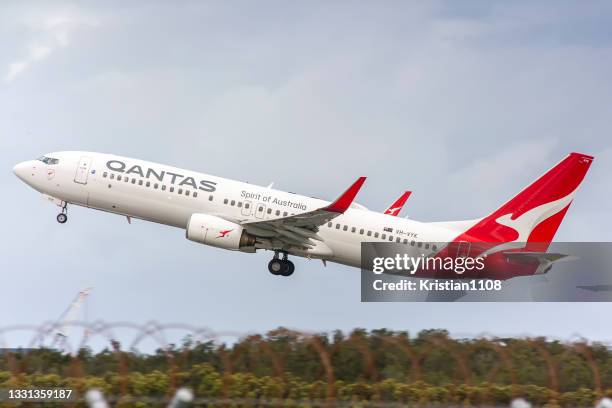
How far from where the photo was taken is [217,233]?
45.2 metres

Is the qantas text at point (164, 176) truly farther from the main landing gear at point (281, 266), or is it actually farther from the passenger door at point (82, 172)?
the main landing gear at point (281, 266)

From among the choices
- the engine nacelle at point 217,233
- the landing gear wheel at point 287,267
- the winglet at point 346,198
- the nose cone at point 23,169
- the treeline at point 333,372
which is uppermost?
the nose cone at point 23,169

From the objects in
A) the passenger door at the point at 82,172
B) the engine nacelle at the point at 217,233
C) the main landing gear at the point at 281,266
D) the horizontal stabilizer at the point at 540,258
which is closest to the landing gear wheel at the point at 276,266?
the main landing gear at the point at 281,266

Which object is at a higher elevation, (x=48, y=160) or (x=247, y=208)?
(x=48, y=160)

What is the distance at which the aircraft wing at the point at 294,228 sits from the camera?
4366cm

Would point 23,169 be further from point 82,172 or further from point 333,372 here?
point 333,372

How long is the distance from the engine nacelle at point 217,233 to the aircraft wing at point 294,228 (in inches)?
18.2

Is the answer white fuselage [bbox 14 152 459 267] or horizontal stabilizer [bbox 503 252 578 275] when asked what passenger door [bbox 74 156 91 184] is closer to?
white fuselage [bbox 14 152 459 267]

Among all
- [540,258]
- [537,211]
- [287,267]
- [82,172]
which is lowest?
[287,267]

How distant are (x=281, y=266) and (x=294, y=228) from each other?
3219mm

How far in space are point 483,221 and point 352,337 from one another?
73.9ft

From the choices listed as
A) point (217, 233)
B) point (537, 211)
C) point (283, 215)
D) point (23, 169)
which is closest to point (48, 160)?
point (23, 169)

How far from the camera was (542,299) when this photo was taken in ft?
155

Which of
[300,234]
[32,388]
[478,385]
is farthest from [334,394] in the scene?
[300,234]
